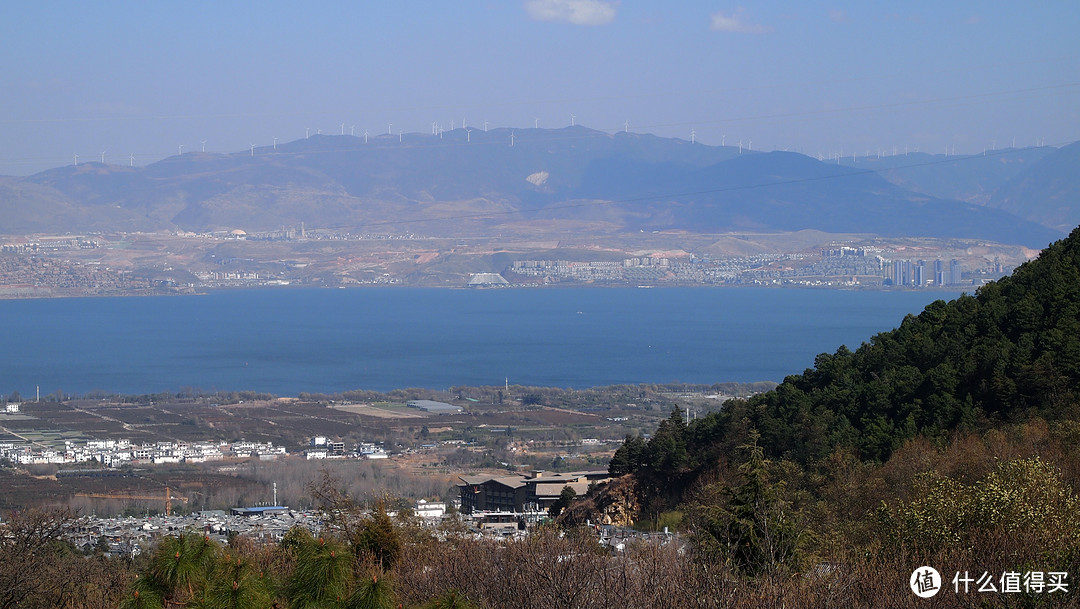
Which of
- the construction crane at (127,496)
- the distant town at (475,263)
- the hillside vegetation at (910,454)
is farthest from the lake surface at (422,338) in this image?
the hillside vegetation at (910,454)

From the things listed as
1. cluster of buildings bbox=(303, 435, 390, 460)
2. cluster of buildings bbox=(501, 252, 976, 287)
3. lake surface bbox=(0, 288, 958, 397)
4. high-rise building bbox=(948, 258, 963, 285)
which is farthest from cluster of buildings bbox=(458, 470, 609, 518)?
cluster of buildings bbox=(501, 252, 976, 287)

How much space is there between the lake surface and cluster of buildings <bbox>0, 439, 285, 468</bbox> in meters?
16.2

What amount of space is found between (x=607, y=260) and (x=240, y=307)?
154 ft

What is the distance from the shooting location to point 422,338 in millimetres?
75500

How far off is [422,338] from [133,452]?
138 ft

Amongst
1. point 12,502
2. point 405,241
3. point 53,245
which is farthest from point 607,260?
point 12,502

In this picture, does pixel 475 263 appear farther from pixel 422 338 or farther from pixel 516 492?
pixel 516 492

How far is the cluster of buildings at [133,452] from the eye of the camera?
32.3 m

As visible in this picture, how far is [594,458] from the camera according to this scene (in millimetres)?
32156

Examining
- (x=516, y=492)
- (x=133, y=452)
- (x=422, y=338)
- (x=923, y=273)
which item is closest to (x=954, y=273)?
(x=923, y=273)

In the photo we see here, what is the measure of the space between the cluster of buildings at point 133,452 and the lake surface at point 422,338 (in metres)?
16.2

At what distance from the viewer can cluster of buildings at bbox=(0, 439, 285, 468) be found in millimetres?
32312

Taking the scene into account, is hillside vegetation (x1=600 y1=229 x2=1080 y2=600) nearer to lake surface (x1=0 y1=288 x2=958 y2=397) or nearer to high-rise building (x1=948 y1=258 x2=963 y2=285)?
lake surface (x1=0 y1=288 x2=958 y2=397)

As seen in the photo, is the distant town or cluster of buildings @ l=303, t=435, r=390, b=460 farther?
the distant town
